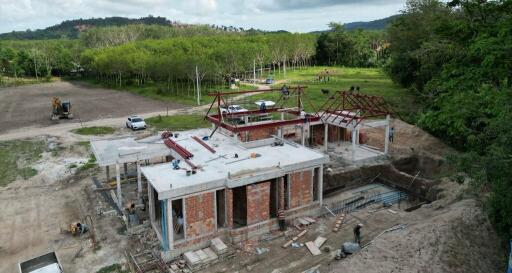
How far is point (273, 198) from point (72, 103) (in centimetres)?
4356

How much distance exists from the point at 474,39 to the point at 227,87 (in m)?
41.2

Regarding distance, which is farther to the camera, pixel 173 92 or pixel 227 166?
pixel 173 92

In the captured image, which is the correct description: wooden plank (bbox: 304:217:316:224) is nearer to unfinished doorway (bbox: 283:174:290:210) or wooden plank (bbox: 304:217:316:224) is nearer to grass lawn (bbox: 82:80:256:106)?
unfinished doorway (bbox: 283:174:290:210)

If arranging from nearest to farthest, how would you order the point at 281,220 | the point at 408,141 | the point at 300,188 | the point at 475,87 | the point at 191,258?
the point at 191,258
the point at 281,220
the point at 300,188
the point at 475,87
the point at 408,141

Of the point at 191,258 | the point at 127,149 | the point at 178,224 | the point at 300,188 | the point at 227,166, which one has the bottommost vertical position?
the point at 191,258

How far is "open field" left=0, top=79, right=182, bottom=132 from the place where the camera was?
42.8m

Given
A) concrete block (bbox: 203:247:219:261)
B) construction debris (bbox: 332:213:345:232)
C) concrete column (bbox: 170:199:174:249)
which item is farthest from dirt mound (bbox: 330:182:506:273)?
concrete column (bbox: 170:199:174:249)

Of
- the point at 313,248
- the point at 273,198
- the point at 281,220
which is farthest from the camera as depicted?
the point at 273,198

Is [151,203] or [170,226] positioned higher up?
[151,203]

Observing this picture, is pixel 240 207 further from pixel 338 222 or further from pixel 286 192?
pixel 338 222

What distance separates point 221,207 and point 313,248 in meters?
4.15

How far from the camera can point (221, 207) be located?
17.3m

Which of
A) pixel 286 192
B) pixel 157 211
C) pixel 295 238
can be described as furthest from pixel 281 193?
pixel 157 211

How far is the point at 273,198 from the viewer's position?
61.2 feet
